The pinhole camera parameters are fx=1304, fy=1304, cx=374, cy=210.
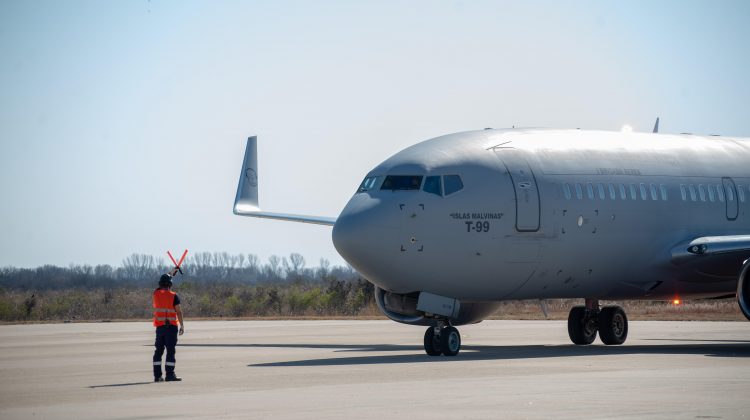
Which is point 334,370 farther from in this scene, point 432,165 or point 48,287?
point 48,287

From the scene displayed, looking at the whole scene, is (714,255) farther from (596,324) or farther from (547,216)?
(547,216)

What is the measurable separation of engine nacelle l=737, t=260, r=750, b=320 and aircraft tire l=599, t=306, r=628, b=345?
5066 mm

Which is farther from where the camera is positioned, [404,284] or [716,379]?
[404,284]

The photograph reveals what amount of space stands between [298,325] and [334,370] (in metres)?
22.1

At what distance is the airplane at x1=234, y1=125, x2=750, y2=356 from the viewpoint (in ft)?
88.4

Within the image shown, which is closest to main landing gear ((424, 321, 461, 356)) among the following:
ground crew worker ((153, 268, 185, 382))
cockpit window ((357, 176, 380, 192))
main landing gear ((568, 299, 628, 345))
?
cockpit window ((357, 176, 380, 192))

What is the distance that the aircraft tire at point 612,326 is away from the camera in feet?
106

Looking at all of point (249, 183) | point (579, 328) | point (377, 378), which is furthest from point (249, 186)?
point (377, 378)

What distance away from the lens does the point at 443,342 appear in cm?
2667

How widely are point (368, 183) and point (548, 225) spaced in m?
4.06

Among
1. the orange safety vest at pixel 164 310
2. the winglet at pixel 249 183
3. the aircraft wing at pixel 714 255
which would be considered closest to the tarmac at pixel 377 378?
the orange safety vest at pixel 164 310

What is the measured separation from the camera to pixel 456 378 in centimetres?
2081

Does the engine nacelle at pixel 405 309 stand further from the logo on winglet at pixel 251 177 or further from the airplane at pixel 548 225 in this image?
the logo on winglet at pixel 251 177

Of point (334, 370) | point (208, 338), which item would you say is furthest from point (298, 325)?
point (334, 370)
